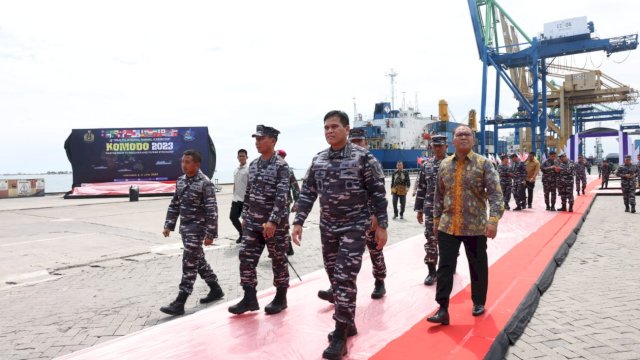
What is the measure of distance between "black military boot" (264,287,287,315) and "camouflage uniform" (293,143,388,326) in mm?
875

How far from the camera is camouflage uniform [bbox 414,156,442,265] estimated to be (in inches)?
183

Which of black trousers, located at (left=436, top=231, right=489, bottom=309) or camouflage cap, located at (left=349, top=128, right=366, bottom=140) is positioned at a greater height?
camouflage cap, located at (left=349, top=128, right=366, bottom=140)

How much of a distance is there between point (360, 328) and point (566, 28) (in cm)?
3749

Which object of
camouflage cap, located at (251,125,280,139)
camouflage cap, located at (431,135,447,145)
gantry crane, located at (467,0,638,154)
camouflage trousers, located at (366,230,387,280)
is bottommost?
camouflage trousers, located at (366,230,387,280)

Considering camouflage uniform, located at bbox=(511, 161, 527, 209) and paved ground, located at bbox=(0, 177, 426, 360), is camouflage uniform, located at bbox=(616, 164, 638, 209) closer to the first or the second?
camouflage uniform, located at bbox=(511, 161, 527, 209)

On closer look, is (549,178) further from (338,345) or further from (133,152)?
(133,152)

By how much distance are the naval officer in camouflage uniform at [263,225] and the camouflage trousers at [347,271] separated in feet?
2.75

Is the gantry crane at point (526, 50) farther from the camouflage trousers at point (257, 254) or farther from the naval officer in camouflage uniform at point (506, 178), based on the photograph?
the camouflage trousers at point (257, 254)

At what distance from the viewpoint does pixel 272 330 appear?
3359 mm

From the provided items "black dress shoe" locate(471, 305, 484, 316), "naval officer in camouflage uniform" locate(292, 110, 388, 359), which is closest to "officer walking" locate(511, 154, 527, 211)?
"black dress shoe" locate(471, 305, 484, 316)

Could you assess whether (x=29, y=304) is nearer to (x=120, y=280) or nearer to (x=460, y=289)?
(x=120, y=280)

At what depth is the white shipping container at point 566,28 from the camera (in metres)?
31.6

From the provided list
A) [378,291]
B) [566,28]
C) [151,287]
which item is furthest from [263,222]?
[566,28]

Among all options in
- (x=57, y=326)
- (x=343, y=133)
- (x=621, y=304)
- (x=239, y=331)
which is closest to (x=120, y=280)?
(x=57, y=326)
